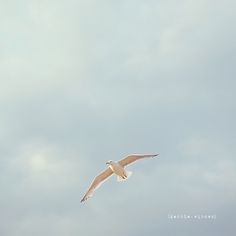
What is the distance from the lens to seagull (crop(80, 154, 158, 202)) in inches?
2911

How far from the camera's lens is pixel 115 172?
75500 millimetres

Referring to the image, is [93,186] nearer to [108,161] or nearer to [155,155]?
[108,161]

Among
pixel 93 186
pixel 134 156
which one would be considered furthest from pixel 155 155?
pixel 93 186

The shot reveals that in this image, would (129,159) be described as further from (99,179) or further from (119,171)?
(99,179)

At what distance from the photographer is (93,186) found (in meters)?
78.6

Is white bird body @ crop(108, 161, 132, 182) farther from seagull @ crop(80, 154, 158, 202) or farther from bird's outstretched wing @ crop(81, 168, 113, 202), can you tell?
bird's outstretched wing @ crop(81, 168, 113, 202)

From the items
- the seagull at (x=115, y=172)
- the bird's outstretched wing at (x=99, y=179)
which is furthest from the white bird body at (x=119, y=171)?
the bird's outstretched wing at (x=99, y=179)

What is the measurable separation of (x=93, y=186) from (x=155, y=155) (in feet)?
47.2

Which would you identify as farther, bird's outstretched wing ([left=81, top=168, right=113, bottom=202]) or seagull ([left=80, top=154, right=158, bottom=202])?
bird's outstretched wing ([left=81, top=168, right=113, bottom=202])

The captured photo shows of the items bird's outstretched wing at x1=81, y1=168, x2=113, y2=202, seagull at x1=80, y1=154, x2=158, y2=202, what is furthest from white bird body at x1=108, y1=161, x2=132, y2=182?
bird's outstretched wing at x1=81, y1=168, x2=113, y2=202

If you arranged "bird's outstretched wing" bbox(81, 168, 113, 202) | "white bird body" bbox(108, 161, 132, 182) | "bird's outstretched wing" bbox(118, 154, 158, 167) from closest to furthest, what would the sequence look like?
"white bird body" bbox(108, 161, 132, 182), "bird's outstretched wing" bbox(118, 154, 158, 167), "bird's outstretched wing" bbox(81, 168, 113, 202)

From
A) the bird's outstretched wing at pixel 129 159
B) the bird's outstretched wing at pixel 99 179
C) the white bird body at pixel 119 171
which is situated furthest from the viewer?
the bird's outstretched wing at pixel 99 179

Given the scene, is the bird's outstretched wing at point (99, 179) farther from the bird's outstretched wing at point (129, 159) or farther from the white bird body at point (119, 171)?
the bird's outstretched wing at point (129, 159)

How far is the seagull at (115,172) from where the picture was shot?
243 feet
